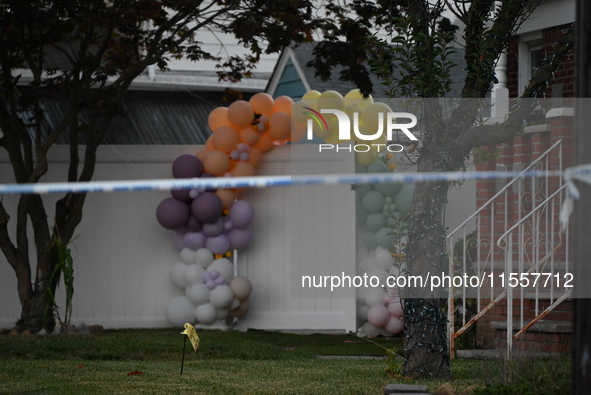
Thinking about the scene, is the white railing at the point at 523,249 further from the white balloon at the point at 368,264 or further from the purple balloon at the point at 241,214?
the purple balloon at the point at 241,214

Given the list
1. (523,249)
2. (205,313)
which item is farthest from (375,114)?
(205,313)

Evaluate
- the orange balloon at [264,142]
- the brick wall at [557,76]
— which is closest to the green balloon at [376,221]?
the orange balloon at [264,142]

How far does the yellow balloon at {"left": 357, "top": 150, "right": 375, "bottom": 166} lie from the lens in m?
9.26

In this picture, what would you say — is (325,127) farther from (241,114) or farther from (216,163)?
(216,163)

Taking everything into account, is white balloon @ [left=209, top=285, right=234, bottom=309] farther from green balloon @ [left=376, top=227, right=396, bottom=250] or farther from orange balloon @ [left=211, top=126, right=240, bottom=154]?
green balloon @ [left=376, top=227, right=396, bottom=250]

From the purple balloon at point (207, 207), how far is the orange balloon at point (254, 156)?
1.84 ft

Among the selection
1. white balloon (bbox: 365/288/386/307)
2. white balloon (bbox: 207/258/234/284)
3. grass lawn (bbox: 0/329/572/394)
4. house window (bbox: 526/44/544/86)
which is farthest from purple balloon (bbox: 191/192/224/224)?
house window (bbox: 526/44/544/86)

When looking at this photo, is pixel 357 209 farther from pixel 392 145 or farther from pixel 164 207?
pixel 164 207

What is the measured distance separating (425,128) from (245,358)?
2.57 meters

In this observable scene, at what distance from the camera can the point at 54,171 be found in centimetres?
952

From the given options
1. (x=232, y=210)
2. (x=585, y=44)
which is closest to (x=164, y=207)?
(x=232, y=210)

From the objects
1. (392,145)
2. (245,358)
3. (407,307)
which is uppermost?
(392,145)

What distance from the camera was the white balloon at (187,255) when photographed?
9.33 meters

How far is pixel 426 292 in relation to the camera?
5559 millimetres
